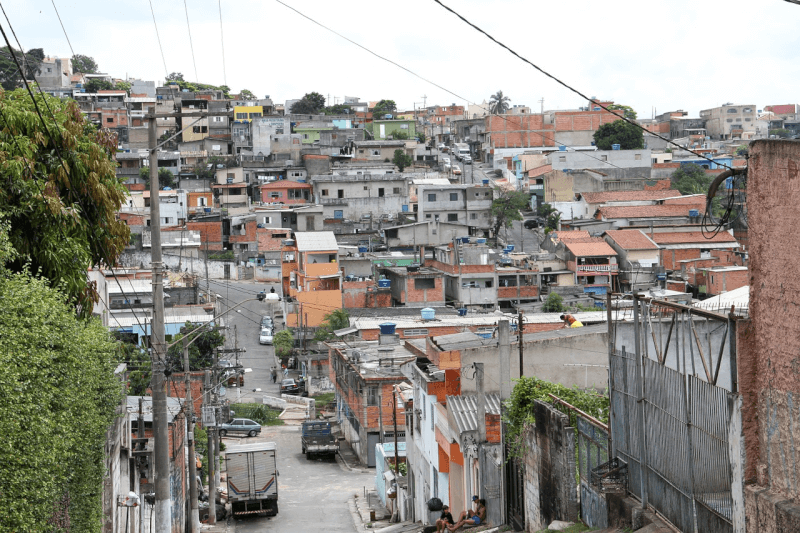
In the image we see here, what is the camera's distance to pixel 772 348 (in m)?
9.03

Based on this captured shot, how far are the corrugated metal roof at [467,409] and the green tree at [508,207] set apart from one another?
51.7 meters

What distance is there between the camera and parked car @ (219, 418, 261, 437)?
4316 centimetres

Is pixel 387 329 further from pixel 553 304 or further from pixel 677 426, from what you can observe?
pixel 677 426

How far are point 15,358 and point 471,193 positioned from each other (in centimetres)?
6564

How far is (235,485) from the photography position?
1228 inches

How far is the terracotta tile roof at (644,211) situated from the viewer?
6744cm

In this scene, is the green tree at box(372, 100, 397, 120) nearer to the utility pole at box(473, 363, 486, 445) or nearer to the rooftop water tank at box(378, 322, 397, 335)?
the rooftop water tank at box(378, 322, 397, 335)

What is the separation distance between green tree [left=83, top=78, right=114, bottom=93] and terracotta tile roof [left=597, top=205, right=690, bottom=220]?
6549cm

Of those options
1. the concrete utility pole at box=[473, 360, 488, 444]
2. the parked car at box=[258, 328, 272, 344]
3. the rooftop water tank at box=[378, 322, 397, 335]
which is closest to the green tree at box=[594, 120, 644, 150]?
the parked car at box=[258, 328, 272, 344]

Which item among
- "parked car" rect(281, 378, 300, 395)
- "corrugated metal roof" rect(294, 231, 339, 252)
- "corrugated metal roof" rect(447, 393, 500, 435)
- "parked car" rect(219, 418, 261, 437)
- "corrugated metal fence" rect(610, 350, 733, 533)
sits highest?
"corrugated metal roof" rect(294, 231, 339, 252)

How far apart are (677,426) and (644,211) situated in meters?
58.6

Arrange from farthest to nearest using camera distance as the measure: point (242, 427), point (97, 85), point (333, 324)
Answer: point (97, 85), point (333, 324), point (242, 427)

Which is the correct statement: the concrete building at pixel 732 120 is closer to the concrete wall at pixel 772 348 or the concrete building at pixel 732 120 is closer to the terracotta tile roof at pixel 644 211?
the terracotta tile roof at pixel 644 211

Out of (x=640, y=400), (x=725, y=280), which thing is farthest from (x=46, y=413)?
(x=725, y=280)
